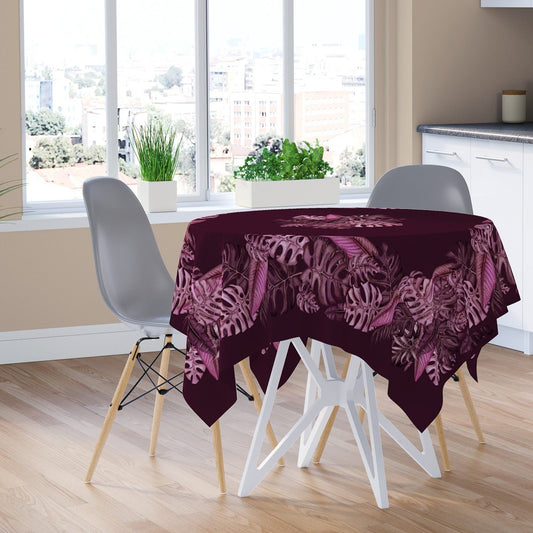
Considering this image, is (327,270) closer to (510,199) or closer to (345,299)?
(345,299)

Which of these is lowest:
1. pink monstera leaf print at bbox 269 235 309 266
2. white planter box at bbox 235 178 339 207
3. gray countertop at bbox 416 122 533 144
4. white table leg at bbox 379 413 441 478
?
white table leg at bbox 379 413 441 478

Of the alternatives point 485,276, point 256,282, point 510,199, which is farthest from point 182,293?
point 510,199

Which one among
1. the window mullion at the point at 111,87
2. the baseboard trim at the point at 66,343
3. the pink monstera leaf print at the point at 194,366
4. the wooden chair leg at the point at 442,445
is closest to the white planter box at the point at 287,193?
the window mullion at the point at 111,87

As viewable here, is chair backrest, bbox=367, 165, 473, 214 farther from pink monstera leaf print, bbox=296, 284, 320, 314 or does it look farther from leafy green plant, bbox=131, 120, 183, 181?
leafy green plant, bbox=131, 120, 183, 181

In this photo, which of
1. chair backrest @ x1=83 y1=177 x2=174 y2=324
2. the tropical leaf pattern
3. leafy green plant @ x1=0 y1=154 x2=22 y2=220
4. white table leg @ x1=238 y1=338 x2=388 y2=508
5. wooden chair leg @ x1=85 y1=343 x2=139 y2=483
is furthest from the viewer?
leafy green plant @ x1=0 y1=154 x2=22 y2=220

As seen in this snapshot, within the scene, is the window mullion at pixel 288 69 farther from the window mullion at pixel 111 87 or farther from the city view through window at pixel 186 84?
the window mullion at pixel 111 87

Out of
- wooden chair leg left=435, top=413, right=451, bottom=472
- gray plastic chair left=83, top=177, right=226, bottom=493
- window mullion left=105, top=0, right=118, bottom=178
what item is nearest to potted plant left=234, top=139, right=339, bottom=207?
window mullion left=105, top=0, right=118, bottom=178

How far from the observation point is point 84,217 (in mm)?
4855

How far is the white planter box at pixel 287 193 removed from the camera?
5.13m

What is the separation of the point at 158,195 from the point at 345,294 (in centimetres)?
224

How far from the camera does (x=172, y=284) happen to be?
3680 mm

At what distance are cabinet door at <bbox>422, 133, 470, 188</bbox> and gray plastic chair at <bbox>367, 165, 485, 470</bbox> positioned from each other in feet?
4.12

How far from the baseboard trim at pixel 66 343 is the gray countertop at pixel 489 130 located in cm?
158

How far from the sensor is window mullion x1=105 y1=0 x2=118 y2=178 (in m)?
4.98
